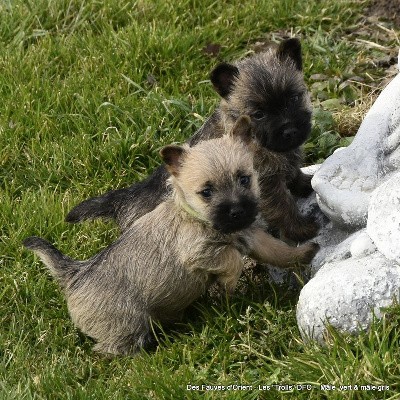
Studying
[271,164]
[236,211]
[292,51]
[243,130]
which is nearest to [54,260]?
[236,211]

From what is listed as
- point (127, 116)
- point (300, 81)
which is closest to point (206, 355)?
point (300, 81)

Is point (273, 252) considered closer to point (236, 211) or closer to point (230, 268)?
point (230, 268)

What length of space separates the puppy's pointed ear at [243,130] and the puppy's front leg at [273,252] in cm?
52

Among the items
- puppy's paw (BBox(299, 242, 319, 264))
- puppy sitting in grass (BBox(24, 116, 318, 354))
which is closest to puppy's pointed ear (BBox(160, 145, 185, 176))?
puppy sitting in grass (BBox(24, 116, 318, 354))

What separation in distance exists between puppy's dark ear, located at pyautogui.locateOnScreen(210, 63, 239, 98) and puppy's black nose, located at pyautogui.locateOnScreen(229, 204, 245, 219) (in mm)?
1264

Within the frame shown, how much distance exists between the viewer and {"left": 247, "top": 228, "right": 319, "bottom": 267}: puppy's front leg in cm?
491

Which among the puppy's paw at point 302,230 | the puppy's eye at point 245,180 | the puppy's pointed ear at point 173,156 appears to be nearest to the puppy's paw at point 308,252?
the puppy's paw at point 302,230

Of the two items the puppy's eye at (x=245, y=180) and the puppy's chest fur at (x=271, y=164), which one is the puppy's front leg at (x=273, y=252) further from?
the puppy's chest fur at (x=271, y=164)

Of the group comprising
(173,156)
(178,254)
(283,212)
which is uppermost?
(173,156)

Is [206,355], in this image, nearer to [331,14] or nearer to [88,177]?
[88,177]

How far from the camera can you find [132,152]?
251 inches

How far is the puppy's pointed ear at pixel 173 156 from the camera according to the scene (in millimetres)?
4895

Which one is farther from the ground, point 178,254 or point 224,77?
point 224,77

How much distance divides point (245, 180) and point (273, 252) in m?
0.44
